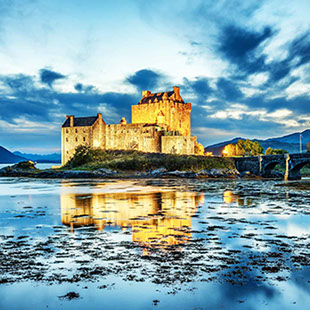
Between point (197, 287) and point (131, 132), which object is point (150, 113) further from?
point (197, 287)

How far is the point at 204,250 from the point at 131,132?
67494 mm

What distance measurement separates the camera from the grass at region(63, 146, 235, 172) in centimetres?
6134

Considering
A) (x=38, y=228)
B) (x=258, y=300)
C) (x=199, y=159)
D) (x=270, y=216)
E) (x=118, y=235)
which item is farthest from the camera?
(x=199, y=159)

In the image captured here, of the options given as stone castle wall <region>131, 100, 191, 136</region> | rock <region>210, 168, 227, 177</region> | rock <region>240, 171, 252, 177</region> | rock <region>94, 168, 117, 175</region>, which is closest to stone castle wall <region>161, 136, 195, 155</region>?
stone castle wall <region>131, 100, 191, 136</region>

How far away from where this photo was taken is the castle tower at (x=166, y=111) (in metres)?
84.4

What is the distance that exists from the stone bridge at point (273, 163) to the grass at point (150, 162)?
240cm

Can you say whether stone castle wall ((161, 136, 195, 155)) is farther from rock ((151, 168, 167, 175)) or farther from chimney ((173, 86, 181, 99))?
→ chimney ((173, 86, 181, 99))

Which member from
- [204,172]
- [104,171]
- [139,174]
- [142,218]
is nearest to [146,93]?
[104,171]

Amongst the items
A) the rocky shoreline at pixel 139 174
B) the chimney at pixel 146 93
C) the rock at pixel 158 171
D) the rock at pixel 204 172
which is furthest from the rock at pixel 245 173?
the chimney at pixel 146 93

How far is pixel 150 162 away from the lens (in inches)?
2470

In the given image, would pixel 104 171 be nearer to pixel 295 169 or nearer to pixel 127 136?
pixel 127 136

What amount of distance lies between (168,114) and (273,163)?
33703mm

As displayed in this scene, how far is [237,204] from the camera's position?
20.6 meters

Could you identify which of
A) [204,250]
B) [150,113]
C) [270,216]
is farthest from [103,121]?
[204,250]
